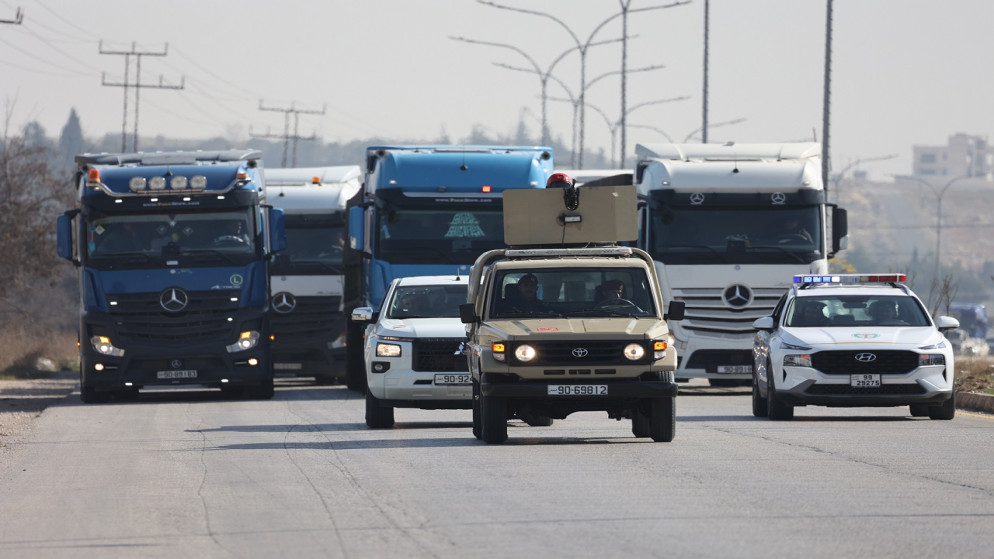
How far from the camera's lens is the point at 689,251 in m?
28.9

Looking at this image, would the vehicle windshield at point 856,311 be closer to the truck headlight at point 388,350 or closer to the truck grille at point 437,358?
the truck grille at point 437,358

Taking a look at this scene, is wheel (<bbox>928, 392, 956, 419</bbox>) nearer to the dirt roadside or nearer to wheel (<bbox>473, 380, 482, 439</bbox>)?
wheel (<bbox>473, 380, 482, 439</bbox>)

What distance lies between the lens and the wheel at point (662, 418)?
1756 centimetres

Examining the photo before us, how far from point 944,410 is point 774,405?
77.9 inches

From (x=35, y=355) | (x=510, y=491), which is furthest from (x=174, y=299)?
(x=35, y=355)

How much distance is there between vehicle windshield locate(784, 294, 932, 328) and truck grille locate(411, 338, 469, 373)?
4225 millimetres

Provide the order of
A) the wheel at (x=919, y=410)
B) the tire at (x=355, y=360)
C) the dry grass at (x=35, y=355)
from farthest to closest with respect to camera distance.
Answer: the dry grass at (x=35, y=355), the tire at (x=355, y=360), the wheel at (x=919, y=410)

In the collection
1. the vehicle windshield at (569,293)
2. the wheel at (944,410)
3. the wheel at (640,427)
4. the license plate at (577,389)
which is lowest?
the wheel at (640,427)

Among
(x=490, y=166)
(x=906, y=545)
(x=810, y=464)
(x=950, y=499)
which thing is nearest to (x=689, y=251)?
(x=490, y=166)

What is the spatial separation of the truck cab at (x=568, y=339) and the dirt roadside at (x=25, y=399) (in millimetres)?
5257

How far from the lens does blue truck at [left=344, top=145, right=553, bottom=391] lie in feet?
91.8

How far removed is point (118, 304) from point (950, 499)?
1850cm

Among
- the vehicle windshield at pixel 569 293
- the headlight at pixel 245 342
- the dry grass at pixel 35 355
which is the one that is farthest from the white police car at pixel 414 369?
the dry grass at pixel 35 355

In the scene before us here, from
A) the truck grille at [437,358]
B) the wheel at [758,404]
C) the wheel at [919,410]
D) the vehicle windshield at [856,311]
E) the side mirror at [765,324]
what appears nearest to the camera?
the truck grille at [437,358]
